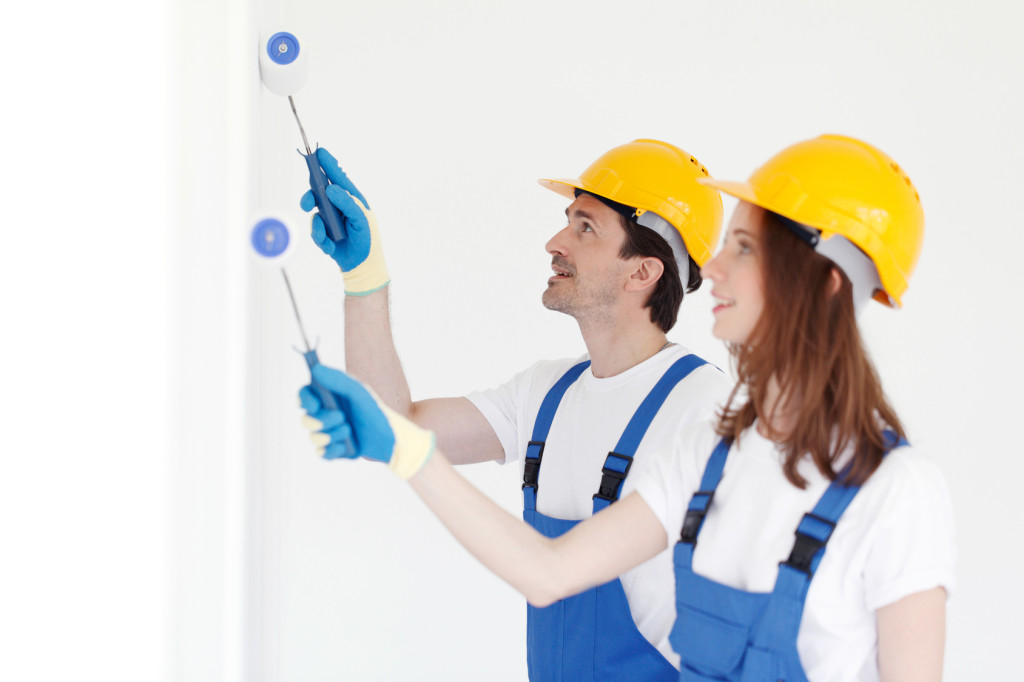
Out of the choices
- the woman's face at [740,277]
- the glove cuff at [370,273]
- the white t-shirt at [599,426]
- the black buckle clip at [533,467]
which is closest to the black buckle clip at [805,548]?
the woman's face at [740,277]

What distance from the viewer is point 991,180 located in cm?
313

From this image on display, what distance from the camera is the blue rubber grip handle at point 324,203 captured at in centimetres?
157

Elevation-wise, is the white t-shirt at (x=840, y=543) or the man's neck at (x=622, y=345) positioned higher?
the man's neck at (x=622, y=345)

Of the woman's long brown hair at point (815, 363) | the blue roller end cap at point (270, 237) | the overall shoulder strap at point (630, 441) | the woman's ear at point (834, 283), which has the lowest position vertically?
the overall shoulder strap at point (630, 441)

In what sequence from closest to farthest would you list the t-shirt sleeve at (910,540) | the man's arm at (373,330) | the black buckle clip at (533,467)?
the t-shirt sleeve at (910,540) < the man's arm at (373,330) < the black buckle clip at (533,467)

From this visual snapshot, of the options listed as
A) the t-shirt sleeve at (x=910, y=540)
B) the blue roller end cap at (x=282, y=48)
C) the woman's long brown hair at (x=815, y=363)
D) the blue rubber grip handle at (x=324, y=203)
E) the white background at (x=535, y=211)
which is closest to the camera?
the t-shirt sleeve at (x=910, y=540)

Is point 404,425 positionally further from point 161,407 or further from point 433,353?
point 433,353

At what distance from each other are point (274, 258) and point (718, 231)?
Result: 4.19 ft

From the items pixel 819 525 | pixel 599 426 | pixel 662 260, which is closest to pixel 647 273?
pixel 662 260

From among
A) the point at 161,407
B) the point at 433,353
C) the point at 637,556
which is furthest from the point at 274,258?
the point at 433,353

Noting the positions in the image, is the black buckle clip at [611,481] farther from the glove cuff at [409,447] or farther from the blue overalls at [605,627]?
the glove cuff at [409,447]

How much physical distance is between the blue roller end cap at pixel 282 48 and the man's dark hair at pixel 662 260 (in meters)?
0.84

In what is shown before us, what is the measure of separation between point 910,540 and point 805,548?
0.42 feet

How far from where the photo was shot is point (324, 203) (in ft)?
5.33
